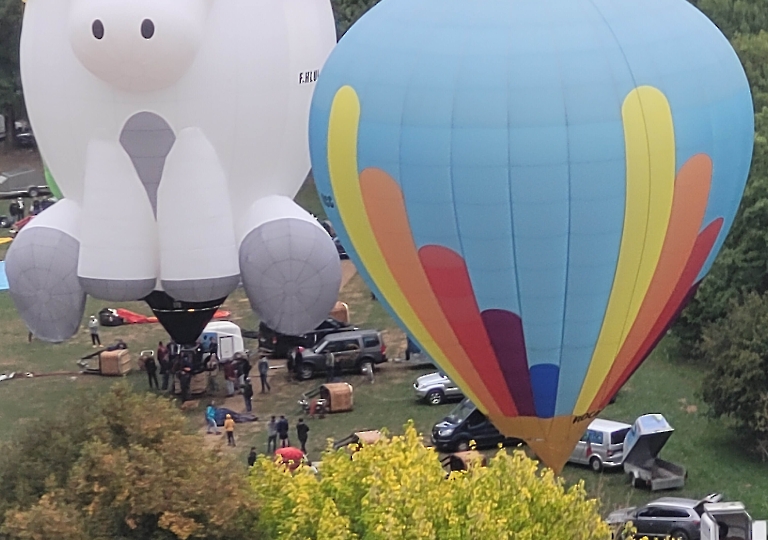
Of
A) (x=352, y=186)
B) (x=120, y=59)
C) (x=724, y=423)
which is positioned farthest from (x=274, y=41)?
(x=724, y=423)

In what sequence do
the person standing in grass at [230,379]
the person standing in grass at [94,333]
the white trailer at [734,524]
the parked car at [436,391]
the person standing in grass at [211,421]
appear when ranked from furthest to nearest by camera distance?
the person standing in grass at [94,333] → the person standing in grass at [230,379] → the parked car at [436,391] → the person standing in grass at [211,421] → the white trailer at [734,524]

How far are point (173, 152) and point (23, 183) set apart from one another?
2475 cm

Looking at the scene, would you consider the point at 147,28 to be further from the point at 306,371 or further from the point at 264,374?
the point at 306,371

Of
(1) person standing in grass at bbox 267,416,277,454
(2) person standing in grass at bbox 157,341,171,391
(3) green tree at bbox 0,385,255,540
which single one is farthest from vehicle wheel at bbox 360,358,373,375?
(3) green tree at bbox 0,385,255,540

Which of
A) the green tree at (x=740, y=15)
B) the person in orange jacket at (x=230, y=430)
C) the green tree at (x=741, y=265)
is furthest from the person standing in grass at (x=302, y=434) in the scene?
the green tree at (x=740, y=15)

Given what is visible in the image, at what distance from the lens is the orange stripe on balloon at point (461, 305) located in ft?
55.8

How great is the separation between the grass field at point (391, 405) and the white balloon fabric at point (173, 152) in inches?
71.1

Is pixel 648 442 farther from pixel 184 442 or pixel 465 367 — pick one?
pixel 184 442

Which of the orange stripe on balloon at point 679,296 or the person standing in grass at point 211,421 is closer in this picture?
the orange stripe on balloon at point 679,296

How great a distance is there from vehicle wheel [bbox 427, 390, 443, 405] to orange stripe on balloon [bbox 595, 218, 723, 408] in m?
5.50

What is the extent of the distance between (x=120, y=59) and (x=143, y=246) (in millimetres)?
2657

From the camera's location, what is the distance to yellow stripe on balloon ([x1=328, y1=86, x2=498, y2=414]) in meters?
17.4

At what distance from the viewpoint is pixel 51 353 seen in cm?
2759

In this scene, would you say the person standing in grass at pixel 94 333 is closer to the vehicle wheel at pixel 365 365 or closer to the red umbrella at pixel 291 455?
the vehicle wheel at pixel 365 365
